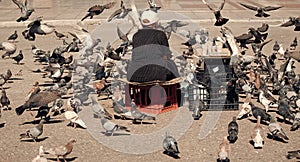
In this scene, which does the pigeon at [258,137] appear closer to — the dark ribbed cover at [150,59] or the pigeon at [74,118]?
the dark ribbed cover at [150,59]

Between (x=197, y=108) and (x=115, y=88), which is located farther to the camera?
(x=115, y=88)

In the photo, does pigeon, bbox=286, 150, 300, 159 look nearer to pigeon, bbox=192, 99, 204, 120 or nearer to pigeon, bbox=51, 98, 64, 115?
pigeon, bbox=192, 99, 204, 120

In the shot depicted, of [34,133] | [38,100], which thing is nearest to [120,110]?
[38,100]

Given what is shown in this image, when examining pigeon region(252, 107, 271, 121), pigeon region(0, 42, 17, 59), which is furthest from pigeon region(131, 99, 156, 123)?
pigeon region(0, 42, 17, 59)

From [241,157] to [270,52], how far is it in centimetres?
1168

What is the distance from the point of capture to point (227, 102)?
1432 centimetres

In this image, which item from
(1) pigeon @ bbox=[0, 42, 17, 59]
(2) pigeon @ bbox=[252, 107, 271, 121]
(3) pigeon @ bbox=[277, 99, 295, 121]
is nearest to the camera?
(2) pigeon @ bbox=[252, 107, 271, 121]

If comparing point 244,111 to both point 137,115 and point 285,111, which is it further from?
point 137,115

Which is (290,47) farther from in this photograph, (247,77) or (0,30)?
(0,30)

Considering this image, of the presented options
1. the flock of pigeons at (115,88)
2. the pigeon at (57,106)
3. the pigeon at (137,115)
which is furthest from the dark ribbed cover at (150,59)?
the pigeon at (57,106)

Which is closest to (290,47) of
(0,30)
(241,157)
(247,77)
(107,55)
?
(247,77)

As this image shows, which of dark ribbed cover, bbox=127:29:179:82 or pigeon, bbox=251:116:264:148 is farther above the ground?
dark ribbed cover, bbox=127:29:179:82

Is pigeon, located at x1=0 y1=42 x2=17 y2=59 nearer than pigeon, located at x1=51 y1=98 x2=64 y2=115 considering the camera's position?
No

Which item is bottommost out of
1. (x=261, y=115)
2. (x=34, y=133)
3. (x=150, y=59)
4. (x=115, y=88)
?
(x=34, y=133)
